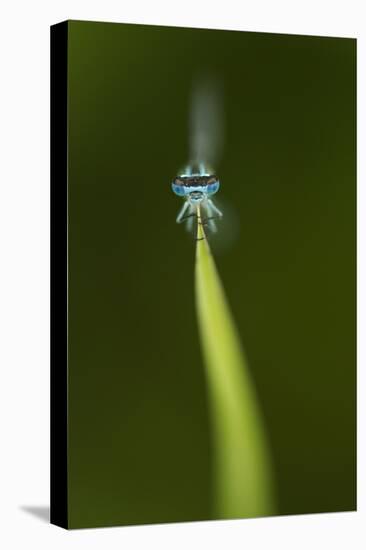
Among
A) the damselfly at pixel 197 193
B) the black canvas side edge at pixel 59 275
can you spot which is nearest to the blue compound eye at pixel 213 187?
the damselfly at pixel 197 193

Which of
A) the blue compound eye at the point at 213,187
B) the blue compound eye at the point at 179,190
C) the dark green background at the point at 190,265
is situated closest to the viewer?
the dark green background at the point at 190,265

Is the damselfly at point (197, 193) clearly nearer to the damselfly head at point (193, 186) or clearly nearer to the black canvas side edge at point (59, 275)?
the damselfly head at point (193, 186)

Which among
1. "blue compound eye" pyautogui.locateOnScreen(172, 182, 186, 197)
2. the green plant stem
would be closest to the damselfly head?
"blue compound eye" pyautogui.locateOnScreen(172, 182, 186, 197)

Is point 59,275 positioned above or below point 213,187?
below

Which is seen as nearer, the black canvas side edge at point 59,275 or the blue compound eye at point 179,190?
the black canvas side edge at point 59,275

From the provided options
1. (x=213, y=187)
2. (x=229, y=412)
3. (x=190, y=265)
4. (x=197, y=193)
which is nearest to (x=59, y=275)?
(x=190, y=265)

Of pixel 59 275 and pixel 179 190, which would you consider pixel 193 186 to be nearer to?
pixel 179 190

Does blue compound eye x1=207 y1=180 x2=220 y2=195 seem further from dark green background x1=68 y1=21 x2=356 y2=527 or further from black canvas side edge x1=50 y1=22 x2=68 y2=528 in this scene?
black canvas side edge x1=50 y1=22 x2=68 y2=528

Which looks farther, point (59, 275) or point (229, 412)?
point (229, 412)

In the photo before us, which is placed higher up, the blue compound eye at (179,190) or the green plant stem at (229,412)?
the blue compound eye at (179,190)
